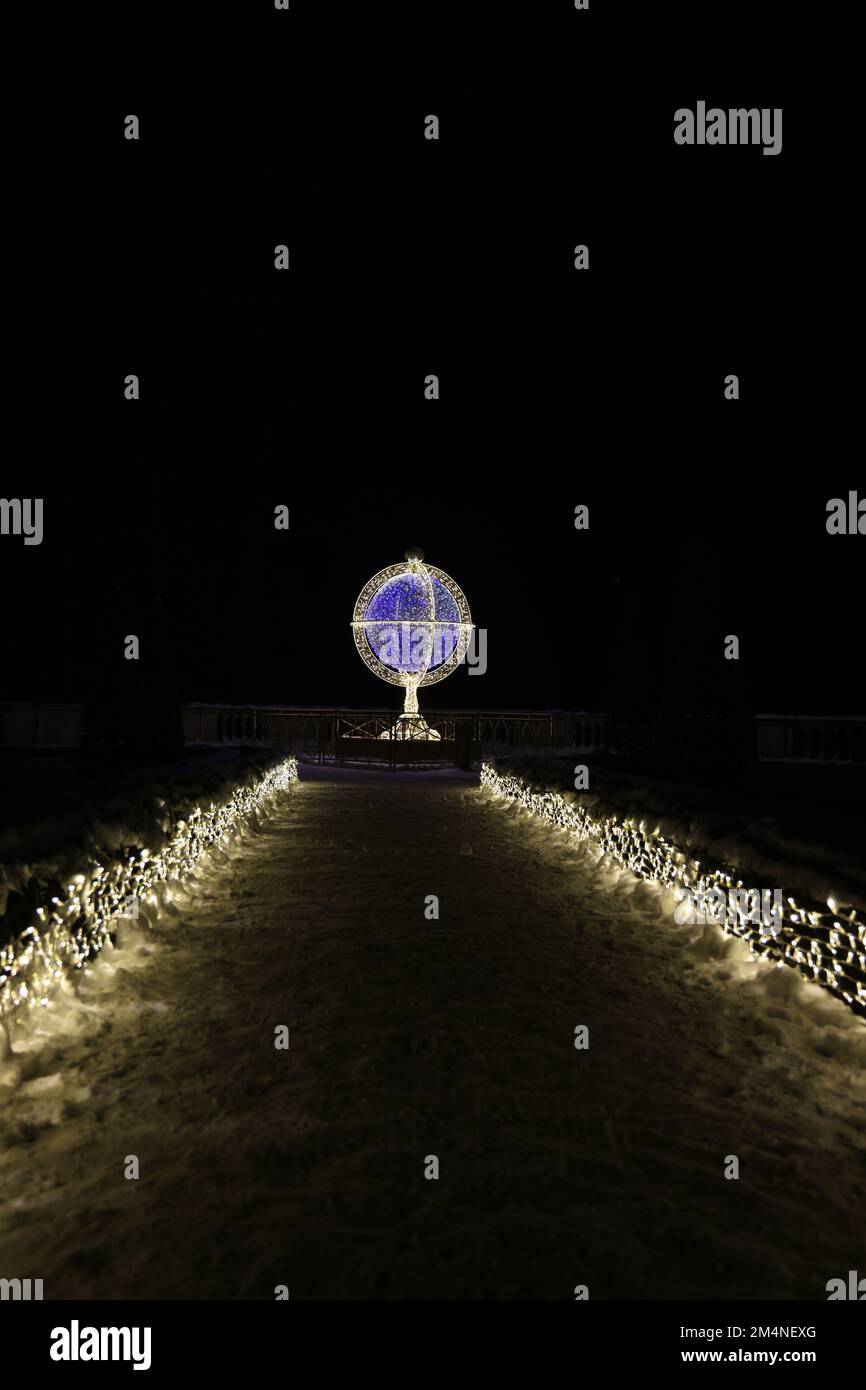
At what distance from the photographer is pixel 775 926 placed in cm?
438

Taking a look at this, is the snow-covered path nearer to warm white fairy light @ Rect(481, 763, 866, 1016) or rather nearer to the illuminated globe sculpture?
warm white fairy light @ Rect(481, 763, 866, 1016)

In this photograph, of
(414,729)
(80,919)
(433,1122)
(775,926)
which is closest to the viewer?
(433,1122)

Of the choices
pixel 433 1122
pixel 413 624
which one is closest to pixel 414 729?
pixel 413 624

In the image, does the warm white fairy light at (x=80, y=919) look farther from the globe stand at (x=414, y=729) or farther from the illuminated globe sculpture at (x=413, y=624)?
the illuminated globe sculpture at (x=413, y=624)

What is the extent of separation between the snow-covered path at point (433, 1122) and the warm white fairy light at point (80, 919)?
0.76 feet

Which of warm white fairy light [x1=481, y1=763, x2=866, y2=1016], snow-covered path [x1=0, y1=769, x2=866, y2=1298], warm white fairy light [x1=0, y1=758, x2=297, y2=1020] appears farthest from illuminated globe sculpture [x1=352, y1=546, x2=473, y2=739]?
snow-covered path [x1=0, y1=769, x2=866, y2=1298]

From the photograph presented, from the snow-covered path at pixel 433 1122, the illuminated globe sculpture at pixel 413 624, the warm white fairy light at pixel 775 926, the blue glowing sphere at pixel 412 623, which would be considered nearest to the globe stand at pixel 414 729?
the illuminated globe sculpture at pixel 413 624

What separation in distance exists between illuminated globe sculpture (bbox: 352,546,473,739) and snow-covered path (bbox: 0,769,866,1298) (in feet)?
51.2

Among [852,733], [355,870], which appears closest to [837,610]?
[852,733]

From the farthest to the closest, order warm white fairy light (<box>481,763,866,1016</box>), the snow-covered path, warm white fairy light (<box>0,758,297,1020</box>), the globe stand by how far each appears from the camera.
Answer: the globe stand < warm white fairy light (<box>481,763,866,1016</box>) < warm white fairy light (<box>0,758,297,1020</box>) < the snow-covered path

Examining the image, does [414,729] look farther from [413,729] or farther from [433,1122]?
[433,1122]

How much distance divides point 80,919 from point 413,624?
16726 millimetres

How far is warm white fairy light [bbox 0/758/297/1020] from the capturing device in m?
3.58

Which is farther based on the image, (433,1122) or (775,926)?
(775,926)
